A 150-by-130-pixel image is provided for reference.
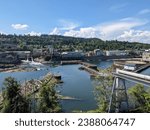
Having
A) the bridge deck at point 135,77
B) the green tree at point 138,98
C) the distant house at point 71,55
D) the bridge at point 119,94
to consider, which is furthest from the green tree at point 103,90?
the distant house at point 71,55

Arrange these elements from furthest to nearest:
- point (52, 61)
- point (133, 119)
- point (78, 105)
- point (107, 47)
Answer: point (107, 47) < point (52, 61) < point (78, 105) < point (133, 119)

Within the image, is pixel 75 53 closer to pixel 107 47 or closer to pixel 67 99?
pixel 107 47

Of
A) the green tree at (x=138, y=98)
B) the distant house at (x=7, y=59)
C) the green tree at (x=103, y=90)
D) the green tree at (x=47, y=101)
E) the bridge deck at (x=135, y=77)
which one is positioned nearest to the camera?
the bridge deck at (x=135, y=77)

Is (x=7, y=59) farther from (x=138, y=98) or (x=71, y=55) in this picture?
(x=138, y=98)

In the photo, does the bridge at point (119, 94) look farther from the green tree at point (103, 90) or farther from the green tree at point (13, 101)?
the green tree at point (13, 101)

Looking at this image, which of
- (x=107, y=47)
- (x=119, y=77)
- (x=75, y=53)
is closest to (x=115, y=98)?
(x=119, y=77)

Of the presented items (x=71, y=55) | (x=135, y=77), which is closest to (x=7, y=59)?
(x=71, y=55)

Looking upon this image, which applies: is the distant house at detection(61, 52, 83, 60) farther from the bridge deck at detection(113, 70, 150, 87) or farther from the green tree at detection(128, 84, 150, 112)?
the green tree at detection(128, 84, 150, 112)

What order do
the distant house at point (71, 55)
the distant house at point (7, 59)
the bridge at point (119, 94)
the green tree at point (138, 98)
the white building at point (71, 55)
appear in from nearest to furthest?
the green tree at point (138, 98) < the bridge at point (119, 94) < the distant house at point (7, 59) < the distant house at point (71, 55) < the white building at point (71, 55)
